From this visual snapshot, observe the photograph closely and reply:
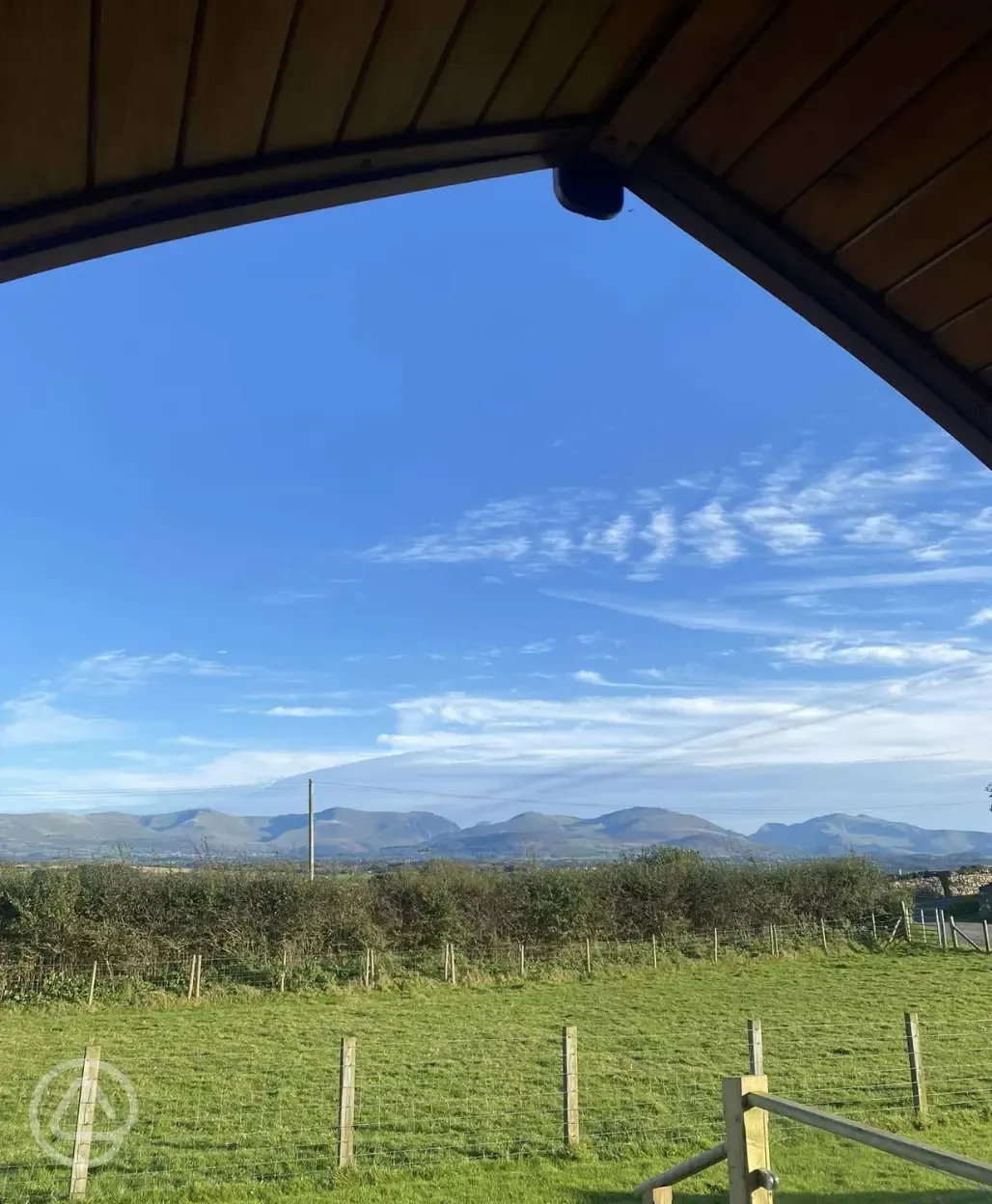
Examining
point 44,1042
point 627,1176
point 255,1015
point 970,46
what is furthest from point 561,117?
point 255,1015

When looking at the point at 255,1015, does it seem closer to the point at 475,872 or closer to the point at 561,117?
the point at 475,872

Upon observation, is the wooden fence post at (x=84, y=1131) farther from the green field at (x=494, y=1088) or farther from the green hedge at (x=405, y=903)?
the green hedge at (x=405, y=903)

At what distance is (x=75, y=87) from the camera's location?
2.10 ft

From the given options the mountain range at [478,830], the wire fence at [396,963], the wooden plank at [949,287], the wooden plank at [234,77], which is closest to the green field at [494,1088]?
the wire fence at [396,963]

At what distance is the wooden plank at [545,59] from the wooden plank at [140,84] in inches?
12.2

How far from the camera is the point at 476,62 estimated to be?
78 cm

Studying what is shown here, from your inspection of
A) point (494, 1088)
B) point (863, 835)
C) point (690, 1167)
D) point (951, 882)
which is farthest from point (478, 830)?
point (690, 1167)

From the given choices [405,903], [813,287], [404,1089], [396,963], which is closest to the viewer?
[813,287]

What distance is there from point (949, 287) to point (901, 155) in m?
0.17

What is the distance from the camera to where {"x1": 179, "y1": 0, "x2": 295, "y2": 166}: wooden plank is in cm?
66

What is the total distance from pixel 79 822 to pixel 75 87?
9045 cm

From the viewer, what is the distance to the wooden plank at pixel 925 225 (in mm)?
825

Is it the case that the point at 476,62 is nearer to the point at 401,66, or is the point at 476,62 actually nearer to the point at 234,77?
the point at 401,66

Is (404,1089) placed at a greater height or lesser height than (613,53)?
lesser
